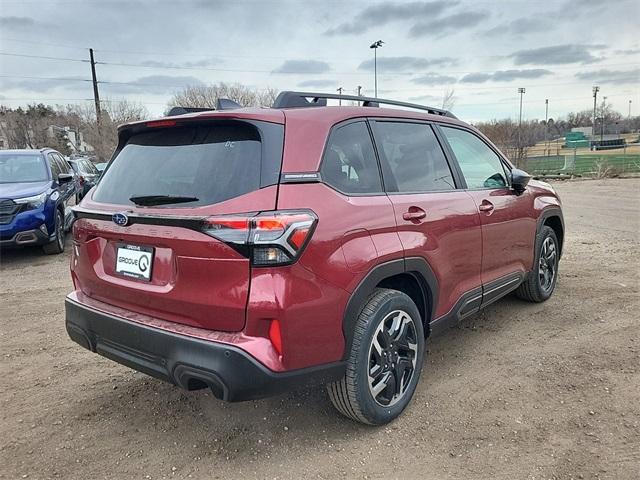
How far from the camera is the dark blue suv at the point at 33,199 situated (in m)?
7.03

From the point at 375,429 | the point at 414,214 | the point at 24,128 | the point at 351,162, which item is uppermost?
the point at 24,128

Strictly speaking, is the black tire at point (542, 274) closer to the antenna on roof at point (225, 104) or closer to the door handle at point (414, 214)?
the door handle at point (414, 214)

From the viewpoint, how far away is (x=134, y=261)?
254 centimetres

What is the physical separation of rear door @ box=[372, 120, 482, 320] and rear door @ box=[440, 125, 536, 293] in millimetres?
183

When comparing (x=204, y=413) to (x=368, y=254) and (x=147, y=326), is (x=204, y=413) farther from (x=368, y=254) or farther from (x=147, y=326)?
(x=368, y=254)

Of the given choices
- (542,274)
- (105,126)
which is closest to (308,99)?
(542,274)

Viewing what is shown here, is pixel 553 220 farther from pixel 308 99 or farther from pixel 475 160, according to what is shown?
pixel 308 99

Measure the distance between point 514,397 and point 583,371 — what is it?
705mm

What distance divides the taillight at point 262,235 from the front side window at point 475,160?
194 centimetres

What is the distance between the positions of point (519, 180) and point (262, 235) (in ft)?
9.21

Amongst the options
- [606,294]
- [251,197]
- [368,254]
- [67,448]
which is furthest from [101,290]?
[606,294]

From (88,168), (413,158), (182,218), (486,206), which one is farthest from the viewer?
(88,168)

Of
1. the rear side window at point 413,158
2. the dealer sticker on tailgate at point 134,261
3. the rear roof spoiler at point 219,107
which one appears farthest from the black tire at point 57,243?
the rear side window at point 413,158

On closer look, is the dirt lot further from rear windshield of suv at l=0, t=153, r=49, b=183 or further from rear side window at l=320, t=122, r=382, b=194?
rear windshield of suv at l=0, t=153, r=49, b=183
